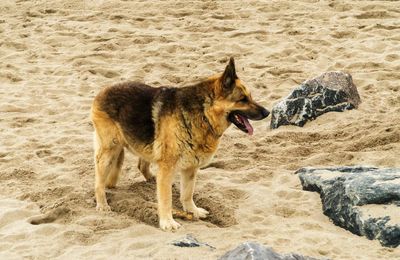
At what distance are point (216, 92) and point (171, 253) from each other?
65.9 inches

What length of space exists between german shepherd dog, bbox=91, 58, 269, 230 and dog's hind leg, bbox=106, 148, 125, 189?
1.11 ft

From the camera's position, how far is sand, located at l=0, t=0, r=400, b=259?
18.7 feet

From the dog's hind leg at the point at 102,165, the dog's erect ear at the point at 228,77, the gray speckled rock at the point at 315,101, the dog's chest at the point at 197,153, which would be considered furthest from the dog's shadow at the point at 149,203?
the gray speckled rock at the point at 315,101

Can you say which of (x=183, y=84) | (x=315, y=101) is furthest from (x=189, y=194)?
(x=183, y=84)

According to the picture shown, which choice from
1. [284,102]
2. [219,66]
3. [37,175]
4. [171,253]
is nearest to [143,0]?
[219,66]

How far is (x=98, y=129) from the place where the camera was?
6465 mm

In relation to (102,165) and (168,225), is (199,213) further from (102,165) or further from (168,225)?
(102,165)

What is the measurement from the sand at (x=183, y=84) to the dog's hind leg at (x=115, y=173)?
0.10 metres

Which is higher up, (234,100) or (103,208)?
(234,100)

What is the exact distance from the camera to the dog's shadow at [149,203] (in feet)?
20.5

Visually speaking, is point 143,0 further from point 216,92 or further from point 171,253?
point 171,253

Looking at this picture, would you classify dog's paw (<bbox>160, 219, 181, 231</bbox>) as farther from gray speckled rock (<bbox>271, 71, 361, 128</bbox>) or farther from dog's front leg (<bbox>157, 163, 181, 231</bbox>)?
gray speckled rock (<bbox>271, 71, 361, 128</bbox>)

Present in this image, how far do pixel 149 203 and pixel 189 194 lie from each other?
43 centimetres

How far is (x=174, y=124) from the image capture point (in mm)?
6070
